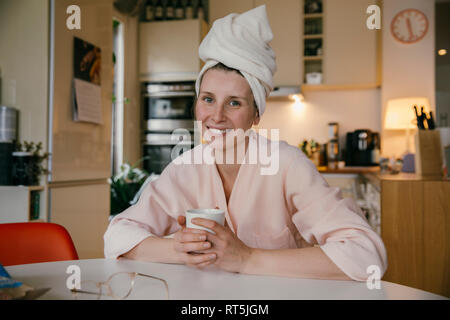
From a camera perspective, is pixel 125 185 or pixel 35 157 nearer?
pixel 35 157

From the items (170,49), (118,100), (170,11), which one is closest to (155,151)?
(118,100)

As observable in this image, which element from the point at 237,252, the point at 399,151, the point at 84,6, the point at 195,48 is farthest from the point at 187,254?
the point at 399,151

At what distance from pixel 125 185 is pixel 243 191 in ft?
6.40

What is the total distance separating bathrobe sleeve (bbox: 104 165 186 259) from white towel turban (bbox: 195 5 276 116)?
0.30 m

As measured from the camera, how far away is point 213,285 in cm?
60

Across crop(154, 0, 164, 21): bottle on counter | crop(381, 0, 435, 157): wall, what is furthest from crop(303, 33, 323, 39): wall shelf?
crop(154, 0, 164, 21): bottle on counter

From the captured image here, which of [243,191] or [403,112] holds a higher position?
[403,112]

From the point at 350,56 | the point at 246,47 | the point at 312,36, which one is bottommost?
the point at 246,47

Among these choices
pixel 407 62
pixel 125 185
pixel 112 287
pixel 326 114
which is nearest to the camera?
pixel 112 287

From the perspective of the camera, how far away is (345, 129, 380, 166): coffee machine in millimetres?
3395

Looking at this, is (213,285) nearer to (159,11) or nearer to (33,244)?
(33,244)

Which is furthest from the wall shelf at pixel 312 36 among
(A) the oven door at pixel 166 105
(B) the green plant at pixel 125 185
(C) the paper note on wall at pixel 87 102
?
(C) the paper note on wall at pixel 87 102

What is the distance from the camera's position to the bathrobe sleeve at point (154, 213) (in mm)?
816

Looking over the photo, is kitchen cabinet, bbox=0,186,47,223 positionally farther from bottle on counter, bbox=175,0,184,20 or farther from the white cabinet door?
the white cabinet door
